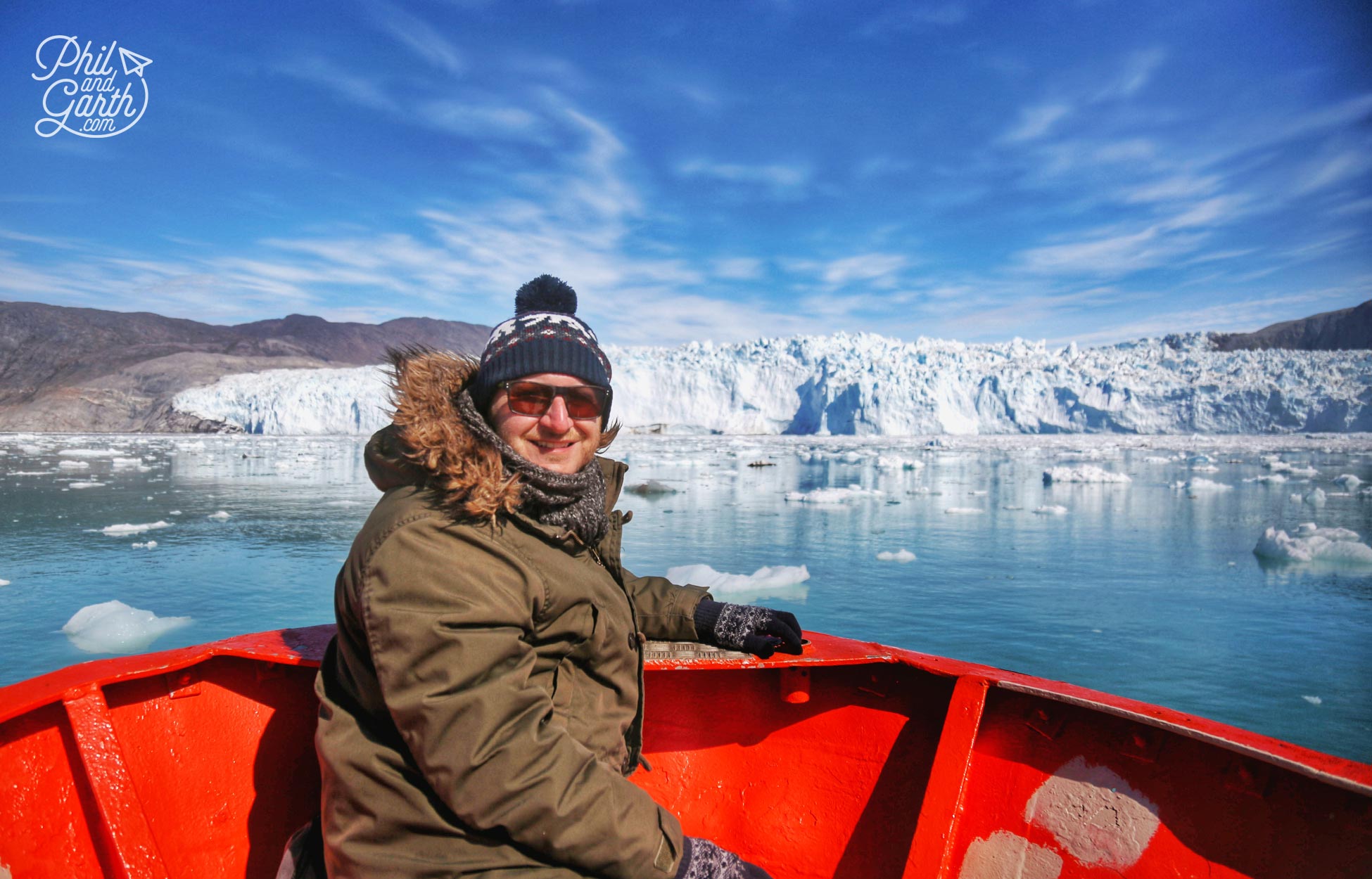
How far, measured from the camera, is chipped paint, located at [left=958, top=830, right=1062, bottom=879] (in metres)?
1.60

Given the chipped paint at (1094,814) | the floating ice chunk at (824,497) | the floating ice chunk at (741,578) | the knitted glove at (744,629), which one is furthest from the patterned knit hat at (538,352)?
the floating ice chunk at (824,497)

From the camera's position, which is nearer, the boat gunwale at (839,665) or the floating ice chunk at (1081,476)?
the boat gunwale at (839,665)

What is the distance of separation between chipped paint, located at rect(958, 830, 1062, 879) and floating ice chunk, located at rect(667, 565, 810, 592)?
3448mm

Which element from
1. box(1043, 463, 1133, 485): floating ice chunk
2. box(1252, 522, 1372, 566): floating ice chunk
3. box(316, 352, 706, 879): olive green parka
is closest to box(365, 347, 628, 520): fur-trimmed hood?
box(316, 352, 706, 879): olive green parka

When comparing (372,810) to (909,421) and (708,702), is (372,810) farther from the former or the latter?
(909,421)

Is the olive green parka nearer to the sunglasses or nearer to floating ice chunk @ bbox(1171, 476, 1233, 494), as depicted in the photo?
the sunglasses

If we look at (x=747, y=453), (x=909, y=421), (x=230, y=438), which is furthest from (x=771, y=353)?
(x=230, y=438)

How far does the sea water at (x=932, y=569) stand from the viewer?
157 inches

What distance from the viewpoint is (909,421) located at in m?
34.1

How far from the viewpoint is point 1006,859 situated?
1.64 metres

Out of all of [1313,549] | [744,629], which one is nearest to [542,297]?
[744,629]

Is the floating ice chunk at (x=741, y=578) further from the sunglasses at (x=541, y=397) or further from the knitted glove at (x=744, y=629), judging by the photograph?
the sunglasses at (x=541, y=397)

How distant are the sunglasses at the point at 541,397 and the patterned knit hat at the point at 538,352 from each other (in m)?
0.02

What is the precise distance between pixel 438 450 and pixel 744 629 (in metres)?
0.98
